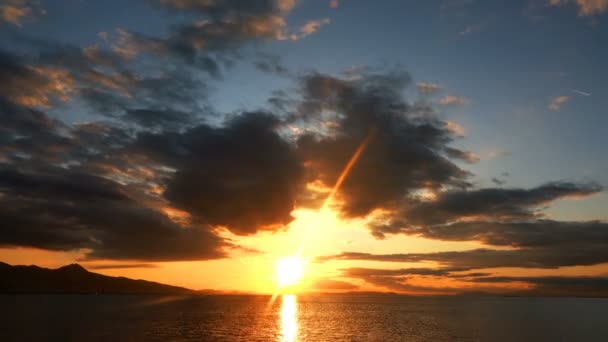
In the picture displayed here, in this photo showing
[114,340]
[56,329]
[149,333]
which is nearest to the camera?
[114,340]

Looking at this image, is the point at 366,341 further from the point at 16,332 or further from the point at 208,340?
the point at 16,332

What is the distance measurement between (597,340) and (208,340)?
A: 89530mm

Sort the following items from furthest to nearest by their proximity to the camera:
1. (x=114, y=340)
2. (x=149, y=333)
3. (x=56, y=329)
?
(x=56, y=329), (x=149, y=333), (x=114, y=340)

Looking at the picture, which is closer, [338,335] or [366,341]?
[366,341]

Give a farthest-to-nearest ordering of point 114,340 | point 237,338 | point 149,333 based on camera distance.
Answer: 1. point 149,333
2. point 237,338
3. point 114,340

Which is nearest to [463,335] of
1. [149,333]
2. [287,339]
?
[287,339]

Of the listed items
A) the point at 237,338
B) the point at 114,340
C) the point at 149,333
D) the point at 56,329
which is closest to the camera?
the point at 114,340

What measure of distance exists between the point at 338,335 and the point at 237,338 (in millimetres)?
25105

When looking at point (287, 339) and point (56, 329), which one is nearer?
point (287, 339)

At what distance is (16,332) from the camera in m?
98.9

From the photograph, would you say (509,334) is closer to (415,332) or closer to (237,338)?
(415,332)

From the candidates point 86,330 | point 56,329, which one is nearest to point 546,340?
point 86,330

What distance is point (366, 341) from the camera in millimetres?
92125

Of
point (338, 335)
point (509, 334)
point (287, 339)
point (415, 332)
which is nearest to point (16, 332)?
point (287, 339)
